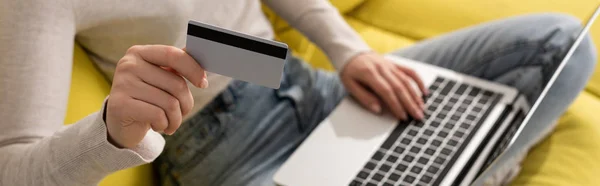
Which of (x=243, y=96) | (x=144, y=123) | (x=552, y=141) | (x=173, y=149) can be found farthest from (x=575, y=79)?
(x=144, y=123)

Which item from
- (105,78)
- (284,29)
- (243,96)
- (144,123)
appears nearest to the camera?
(144,123)

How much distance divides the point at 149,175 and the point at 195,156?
7 cm

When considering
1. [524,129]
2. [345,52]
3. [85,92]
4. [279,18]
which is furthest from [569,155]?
[85,92]

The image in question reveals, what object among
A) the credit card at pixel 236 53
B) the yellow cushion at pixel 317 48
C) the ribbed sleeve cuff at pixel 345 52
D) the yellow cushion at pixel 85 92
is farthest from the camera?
the yellow cushion at pixel 317 48

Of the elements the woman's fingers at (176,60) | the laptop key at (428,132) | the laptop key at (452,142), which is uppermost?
the woman's fingers at (176,60)

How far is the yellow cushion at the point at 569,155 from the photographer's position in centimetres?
118

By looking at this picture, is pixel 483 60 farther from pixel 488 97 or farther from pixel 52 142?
pixel 52 142

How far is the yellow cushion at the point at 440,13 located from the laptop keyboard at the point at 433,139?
14.3 inches

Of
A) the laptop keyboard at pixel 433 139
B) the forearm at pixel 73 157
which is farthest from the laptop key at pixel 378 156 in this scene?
the forearm at pixel 73 157

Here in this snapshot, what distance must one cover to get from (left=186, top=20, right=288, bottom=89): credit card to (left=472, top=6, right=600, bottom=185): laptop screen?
37cm

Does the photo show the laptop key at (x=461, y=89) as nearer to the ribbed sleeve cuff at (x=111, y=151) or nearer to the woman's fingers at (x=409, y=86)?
the woman's fingers at (x=409, y=86)

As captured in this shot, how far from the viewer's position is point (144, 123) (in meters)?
0.70

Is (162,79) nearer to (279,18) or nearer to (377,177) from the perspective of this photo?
(377,177)

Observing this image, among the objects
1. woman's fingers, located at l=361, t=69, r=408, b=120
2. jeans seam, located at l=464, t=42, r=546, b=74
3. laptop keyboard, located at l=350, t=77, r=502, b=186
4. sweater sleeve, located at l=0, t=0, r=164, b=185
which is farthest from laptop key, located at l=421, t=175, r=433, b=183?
sweater sleeve, located at l=0, t=0, r=164, b=185
